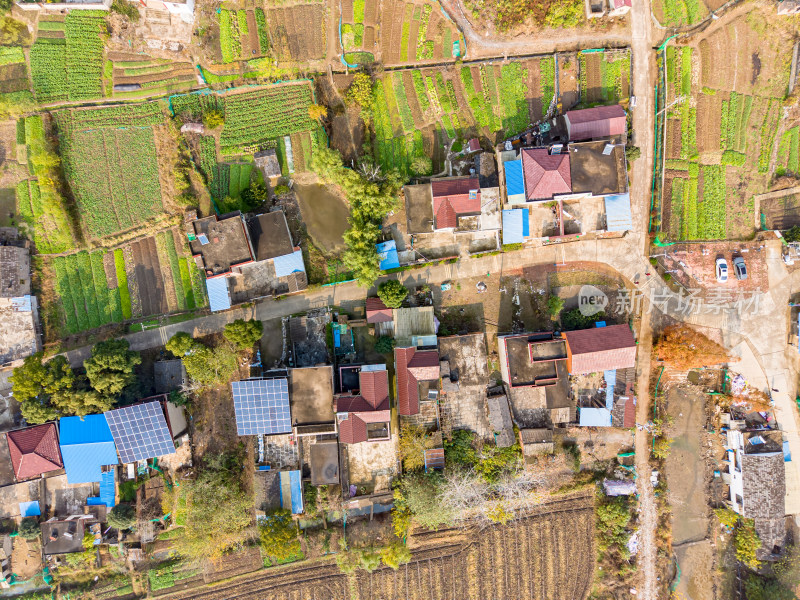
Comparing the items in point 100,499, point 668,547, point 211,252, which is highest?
point 211,252

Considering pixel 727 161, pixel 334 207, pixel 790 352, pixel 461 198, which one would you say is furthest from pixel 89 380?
pixel 790 352

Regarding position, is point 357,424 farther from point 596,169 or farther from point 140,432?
point 596,169

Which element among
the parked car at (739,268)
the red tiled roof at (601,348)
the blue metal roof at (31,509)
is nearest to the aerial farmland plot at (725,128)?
the parked car at (739,268)

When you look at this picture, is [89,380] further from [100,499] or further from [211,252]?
[211,252]

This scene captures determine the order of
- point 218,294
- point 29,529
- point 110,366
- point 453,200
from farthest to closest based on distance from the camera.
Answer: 1. point 29,529
2. point 218,294
3. point 453,200
4. point 110,366

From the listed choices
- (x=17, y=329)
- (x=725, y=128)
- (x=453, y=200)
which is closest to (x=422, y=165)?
(x=453, y=200)

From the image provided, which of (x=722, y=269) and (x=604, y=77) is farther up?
(x=604, y=77)

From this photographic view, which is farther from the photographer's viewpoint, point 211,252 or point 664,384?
point 664,384

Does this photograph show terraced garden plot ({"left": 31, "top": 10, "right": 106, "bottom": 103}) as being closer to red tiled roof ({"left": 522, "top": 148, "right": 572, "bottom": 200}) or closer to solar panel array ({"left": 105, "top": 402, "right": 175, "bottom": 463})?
solar panel array ({"left": 105, "top": 402, "right": 175, "bottom": 463})

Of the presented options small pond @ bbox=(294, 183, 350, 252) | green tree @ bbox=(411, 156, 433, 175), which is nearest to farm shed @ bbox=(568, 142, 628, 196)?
green tree @ bbox=(411, 156, 433, 175)
